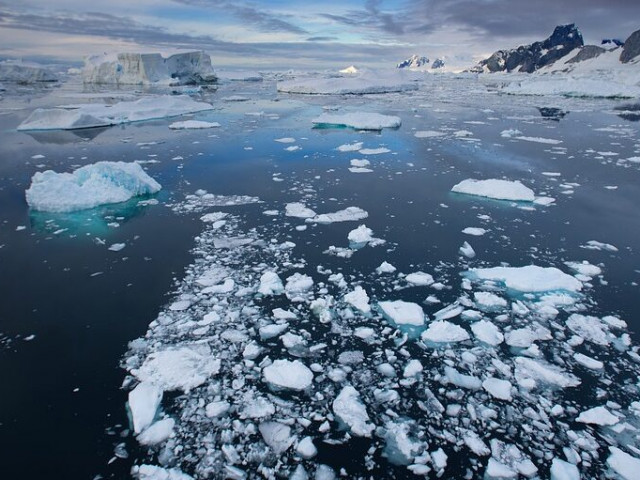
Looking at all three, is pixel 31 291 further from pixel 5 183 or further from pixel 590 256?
pixel 590 256

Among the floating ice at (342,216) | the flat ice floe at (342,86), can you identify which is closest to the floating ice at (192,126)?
the floating ice at (342,216)

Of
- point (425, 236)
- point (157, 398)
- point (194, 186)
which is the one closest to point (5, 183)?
point (194, 186)

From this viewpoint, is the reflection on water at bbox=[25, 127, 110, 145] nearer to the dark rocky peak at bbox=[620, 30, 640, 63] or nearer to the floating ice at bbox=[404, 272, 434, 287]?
the floating ice at bbox=[404, 272, 434, 287]

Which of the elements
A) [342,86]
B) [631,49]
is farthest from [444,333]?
[631,49]

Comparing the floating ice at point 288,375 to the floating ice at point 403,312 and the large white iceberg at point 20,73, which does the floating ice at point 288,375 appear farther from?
the large white iceberg at point 20,73

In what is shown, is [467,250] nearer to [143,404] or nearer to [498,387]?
[498,387]
